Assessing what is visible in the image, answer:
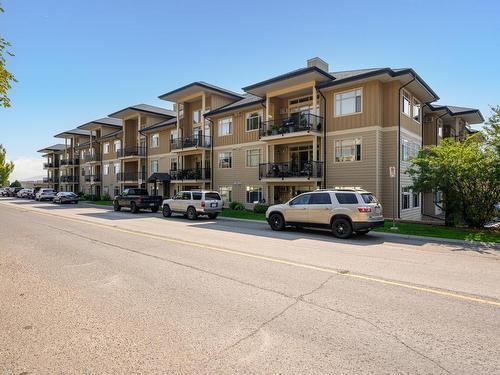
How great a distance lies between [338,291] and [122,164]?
4220cm

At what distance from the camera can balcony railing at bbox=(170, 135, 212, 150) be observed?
102 ft

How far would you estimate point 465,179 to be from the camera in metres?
15.0

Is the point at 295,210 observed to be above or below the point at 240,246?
above

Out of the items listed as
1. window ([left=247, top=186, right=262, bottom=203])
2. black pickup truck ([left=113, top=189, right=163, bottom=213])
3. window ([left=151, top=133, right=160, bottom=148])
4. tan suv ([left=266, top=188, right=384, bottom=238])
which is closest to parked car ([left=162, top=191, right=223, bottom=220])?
black pickup truck ([left=113, top=189, right=163, bottom=213])

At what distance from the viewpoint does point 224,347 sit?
379cm

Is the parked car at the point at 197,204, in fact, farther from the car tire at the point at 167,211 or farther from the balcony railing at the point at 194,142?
the balcony railing at the point at 194,142

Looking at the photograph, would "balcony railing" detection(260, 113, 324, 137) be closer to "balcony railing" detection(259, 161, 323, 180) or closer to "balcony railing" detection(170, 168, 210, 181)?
"balcony railing" detection(259, 161, 323, 180)

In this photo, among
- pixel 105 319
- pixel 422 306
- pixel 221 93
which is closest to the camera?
pixel 105 319

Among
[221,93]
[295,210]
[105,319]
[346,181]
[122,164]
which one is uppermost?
[221,93]

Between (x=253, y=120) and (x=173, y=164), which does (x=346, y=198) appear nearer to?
(x=253, y=120)

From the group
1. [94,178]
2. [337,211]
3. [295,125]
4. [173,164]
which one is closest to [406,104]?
[295,125]

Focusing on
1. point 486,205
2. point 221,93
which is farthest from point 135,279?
point 221,93

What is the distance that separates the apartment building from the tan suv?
259 inches

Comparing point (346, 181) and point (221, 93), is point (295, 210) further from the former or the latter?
point (221, 93)
